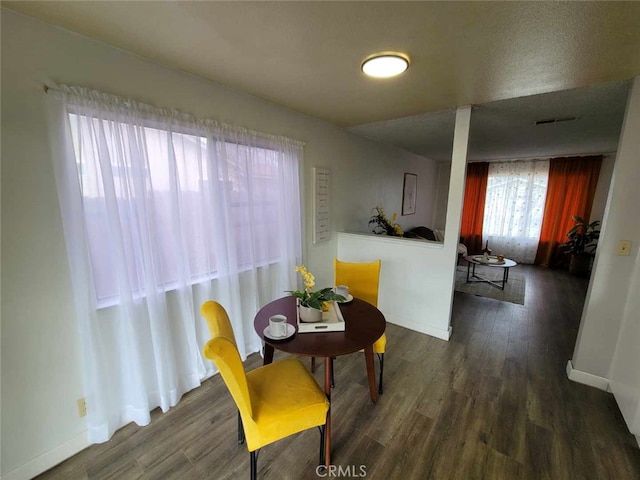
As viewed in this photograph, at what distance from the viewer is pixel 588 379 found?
2004 mm

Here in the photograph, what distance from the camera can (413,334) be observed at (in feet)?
8.98

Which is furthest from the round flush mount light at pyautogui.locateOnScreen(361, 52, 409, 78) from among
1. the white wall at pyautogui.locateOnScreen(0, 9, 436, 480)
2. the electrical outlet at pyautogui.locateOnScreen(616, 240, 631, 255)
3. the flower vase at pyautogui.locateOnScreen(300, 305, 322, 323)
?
the electrical outlet at pyautogui.locateOnScreen(616, 240, 631, 255)

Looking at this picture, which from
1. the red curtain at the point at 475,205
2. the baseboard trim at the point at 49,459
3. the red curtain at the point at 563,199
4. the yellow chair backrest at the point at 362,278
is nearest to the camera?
the baseboard trim at the point at 49,459

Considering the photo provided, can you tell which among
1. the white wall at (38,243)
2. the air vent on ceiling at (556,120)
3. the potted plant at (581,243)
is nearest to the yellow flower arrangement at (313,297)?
the white wall at (38,243)

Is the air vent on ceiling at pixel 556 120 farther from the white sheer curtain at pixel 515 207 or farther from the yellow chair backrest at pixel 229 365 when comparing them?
the yellow chair backrest at pixel 229 365

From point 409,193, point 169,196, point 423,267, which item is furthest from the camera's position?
point 409,193

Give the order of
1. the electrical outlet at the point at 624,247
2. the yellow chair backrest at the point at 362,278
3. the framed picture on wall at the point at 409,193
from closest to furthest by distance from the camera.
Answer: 1. the electrical outlet at the point at 624,247
2. the yellow chair backrest at the point at 362,278
3. the framed picture on wall at the point at 409,193

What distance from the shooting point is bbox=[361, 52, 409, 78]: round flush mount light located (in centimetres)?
146

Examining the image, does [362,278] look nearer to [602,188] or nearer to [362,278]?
[362,278]

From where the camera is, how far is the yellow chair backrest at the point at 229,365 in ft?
3.10

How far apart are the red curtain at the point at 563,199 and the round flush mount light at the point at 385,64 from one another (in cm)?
547

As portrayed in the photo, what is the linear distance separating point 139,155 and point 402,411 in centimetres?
238

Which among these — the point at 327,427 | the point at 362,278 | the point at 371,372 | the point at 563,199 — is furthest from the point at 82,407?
the point at 563,199

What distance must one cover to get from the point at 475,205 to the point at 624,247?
14.7ft
